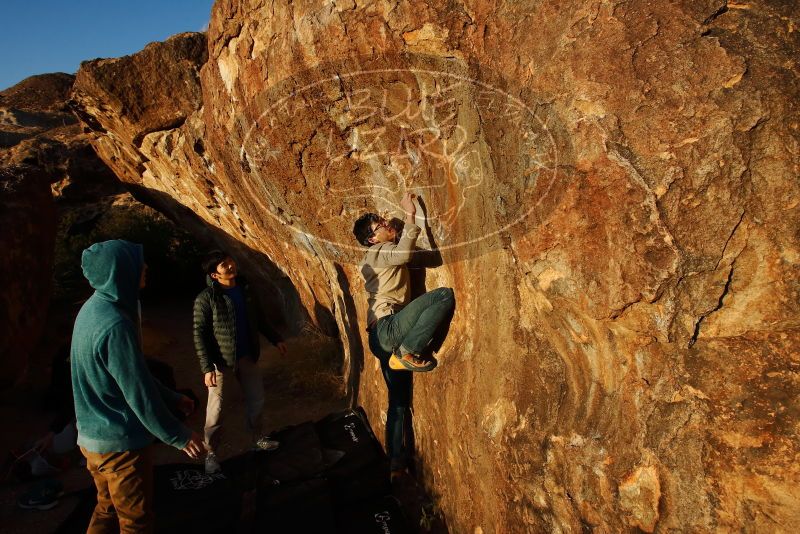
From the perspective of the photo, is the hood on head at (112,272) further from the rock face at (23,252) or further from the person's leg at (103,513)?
the rock face at (23,252)

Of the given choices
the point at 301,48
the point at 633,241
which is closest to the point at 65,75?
the point at 301,48

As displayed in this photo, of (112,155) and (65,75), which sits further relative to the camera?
(65,75)

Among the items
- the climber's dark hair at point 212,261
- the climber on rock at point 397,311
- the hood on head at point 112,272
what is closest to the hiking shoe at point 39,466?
the climber's dark hair at point 212,261

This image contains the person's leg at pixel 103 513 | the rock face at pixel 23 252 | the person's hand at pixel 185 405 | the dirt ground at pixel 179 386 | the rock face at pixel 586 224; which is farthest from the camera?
the rock face at pixel 23 252

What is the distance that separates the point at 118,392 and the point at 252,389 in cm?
164

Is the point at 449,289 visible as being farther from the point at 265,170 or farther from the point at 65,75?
the point at 65,75

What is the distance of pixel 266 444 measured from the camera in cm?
384

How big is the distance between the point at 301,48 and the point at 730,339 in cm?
252

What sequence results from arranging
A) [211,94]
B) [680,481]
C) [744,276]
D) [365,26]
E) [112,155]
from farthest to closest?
[112,155] < [211,94] < [365,26] < [680,481] < [744,276]

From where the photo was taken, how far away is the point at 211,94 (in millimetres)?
3936

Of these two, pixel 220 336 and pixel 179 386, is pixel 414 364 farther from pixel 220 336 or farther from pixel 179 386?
pixel 179 386

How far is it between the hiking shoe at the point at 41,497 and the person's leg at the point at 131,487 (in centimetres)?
158

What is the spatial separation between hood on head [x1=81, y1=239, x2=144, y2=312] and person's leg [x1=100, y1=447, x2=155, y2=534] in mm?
666

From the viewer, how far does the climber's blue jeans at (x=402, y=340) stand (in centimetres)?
279
